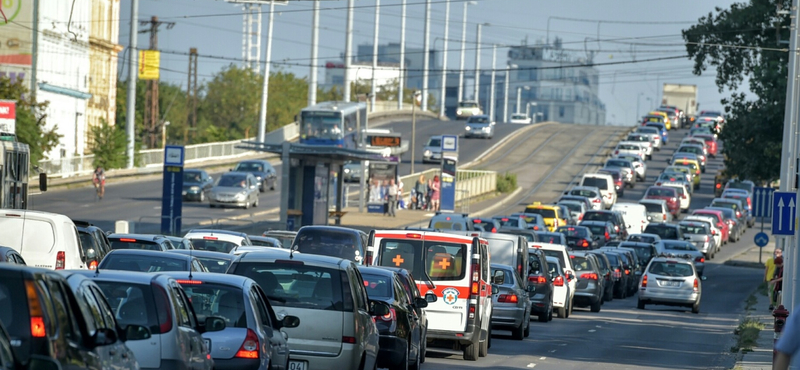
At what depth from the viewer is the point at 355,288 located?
12.4 m

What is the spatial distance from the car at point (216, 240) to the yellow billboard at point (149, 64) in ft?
180

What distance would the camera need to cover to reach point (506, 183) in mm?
72750

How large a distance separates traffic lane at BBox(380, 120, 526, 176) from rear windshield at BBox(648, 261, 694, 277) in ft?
142

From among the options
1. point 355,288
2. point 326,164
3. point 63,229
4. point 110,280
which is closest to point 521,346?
point 63,229

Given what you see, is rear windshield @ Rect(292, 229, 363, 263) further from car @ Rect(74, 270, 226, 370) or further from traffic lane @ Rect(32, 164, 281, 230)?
traffic lane @ Rect(32, 164, 281, 230)

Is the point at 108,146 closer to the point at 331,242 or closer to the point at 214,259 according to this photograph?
the point at 331,242

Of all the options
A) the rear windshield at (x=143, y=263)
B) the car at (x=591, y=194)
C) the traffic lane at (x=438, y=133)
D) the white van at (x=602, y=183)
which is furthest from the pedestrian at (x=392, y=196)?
the rear windshield at (x=143, y=263)

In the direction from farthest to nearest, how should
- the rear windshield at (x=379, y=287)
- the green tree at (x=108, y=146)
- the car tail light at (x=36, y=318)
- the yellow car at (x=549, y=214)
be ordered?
1. the green tree at (x=108, y=146)
2. the yellow car at (x=549, y=214)
3. the rear windshield at (x=379, y=287)
4. the car tail light at (x=36, y=318)

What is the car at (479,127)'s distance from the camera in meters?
94.7

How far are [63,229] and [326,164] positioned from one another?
2790cm

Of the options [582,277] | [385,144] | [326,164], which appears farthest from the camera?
[385,144]

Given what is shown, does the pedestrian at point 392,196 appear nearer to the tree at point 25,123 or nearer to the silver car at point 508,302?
the tree at point 25,123

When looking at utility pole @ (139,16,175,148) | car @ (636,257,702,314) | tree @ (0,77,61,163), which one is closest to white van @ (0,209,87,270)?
car @ (636,257,702,314)

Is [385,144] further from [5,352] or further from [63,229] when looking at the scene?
[5,352]
